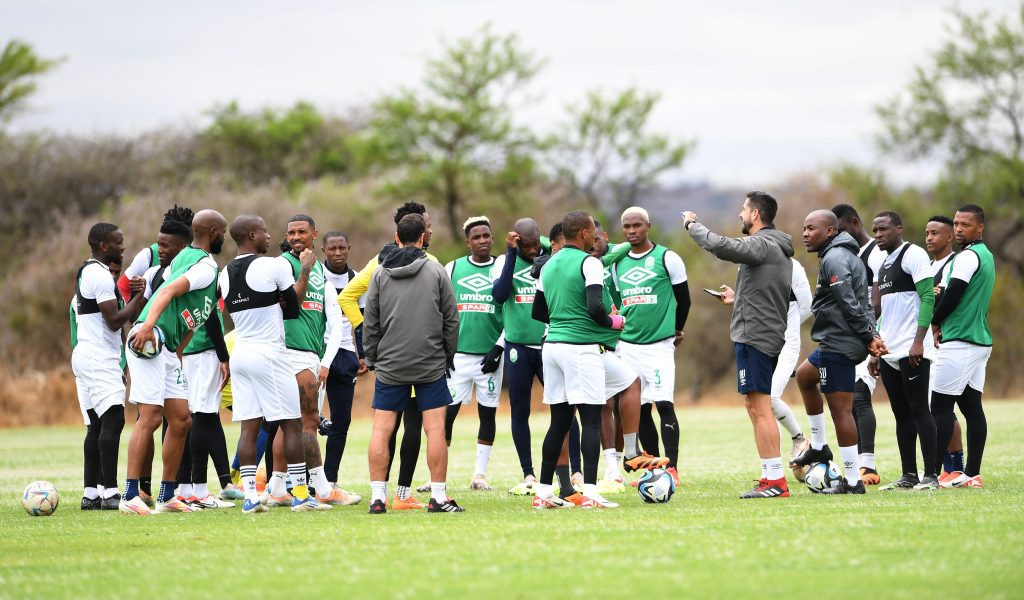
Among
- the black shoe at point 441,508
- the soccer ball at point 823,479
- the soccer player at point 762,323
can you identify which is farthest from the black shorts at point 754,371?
the black shoe at point 441,508

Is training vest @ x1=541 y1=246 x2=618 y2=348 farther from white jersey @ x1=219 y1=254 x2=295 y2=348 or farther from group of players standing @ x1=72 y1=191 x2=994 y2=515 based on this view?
white jersey @ x1=219 y1=254 x2=295 y2=348

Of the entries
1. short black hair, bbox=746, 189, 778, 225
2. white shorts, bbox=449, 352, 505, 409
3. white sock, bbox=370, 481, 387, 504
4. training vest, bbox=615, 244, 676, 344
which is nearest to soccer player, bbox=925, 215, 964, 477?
short black hair, bbox=746, 189, 778, 225

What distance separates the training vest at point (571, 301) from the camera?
34.4ft

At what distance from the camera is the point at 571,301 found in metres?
10.5

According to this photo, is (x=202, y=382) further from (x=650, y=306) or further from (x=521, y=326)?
(x=650, y=306)

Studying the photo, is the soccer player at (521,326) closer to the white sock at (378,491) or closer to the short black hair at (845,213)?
the white sock at (378,491)

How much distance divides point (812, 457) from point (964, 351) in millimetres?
1901

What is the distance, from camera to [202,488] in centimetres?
1152

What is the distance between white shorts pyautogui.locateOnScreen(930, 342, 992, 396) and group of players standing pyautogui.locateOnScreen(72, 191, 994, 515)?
21mm

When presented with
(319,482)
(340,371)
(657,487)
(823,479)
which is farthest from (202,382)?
(823,479)

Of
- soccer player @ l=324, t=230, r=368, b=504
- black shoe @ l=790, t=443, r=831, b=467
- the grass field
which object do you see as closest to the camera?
the grass field

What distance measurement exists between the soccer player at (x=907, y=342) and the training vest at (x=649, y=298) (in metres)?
2.12

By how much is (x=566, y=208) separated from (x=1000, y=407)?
2810 centimetres

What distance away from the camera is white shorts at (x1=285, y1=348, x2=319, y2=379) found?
36.3ft
